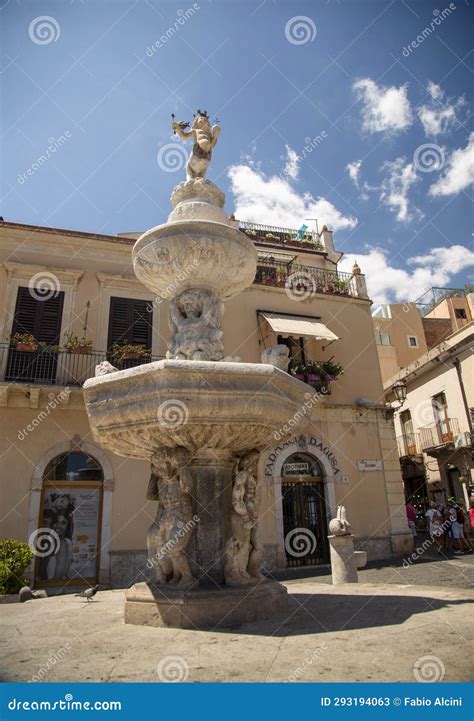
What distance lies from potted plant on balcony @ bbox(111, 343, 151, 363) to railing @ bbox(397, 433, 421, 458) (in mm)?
15830

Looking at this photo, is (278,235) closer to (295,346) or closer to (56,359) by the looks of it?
(295,346)

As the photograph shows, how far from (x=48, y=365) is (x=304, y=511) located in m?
8.13

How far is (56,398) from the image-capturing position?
12.0m

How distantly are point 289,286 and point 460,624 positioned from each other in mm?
13773

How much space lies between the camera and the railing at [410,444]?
77.8 feet

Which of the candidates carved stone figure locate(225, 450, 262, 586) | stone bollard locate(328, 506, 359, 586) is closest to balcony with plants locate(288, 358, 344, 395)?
stone bollard locate(328, 506, 359, 586)

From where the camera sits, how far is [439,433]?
70.9ft

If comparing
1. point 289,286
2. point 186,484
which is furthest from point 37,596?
point 289,286

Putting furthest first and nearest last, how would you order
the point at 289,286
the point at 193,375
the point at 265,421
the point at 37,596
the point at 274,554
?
the point at 289,286 → the point at 274,554 → the point at 37,596 → the point at 265,421 → the point at 193,375

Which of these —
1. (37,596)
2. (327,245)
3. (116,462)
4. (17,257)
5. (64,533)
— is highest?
(327,245)

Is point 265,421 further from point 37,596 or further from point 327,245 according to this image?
point 327,245

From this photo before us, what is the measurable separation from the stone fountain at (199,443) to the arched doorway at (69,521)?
791cm

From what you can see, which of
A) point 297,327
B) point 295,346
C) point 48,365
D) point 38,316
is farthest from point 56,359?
point 295,346

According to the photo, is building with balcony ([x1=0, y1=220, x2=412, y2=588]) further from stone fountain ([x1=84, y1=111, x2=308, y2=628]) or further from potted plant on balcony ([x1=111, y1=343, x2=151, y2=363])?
stone fountain ([x1=84, y1=111, x2=308, y2=628])
